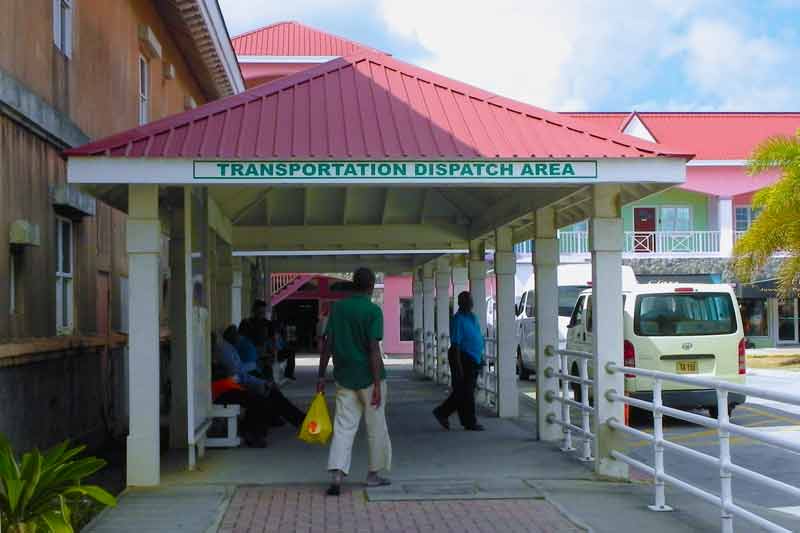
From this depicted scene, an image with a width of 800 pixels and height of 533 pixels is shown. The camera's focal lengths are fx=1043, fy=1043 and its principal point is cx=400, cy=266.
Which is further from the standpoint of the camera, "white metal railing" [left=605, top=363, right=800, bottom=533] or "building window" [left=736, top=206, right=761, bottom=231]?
"building window" [left=736, top=206, right=761, bottom=231]

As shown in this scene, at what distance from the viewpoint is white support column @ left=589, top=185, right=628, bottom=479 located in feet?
31.3

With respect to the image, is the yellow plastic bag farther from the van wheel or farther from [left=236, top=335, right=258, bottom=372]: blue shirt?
the van wheel

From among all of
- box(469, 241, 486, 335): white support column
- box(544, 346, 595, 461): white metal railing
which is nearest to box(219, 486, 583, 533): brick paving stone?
box(544, 346, 595, 461): white metal railing

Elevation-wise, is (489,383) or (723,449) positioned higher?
(723,449)

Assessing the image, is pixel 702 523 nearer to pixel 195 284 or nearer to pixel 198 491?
pixel 198 491

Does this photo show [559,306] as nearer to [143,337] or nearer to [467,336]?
[467,336]

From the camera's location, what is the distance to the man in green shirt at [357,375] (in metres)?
8.65

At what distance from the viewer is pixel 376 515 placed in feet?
25.9

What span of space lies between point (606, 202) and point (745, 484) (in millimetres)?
3324

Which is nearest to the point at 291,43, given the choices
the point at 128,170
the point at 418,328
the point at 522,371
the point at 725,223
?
the point at 418,328

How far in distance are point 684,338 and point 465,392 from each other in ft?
12.1

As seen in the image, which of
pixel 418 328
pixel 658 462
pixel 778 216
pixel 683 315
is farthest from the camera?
pixel 778 216

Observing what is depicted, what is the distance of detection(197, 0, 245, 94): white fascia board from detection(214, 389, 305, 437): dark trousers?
7855mm

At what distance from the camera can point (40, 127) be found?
1068 centimetres
